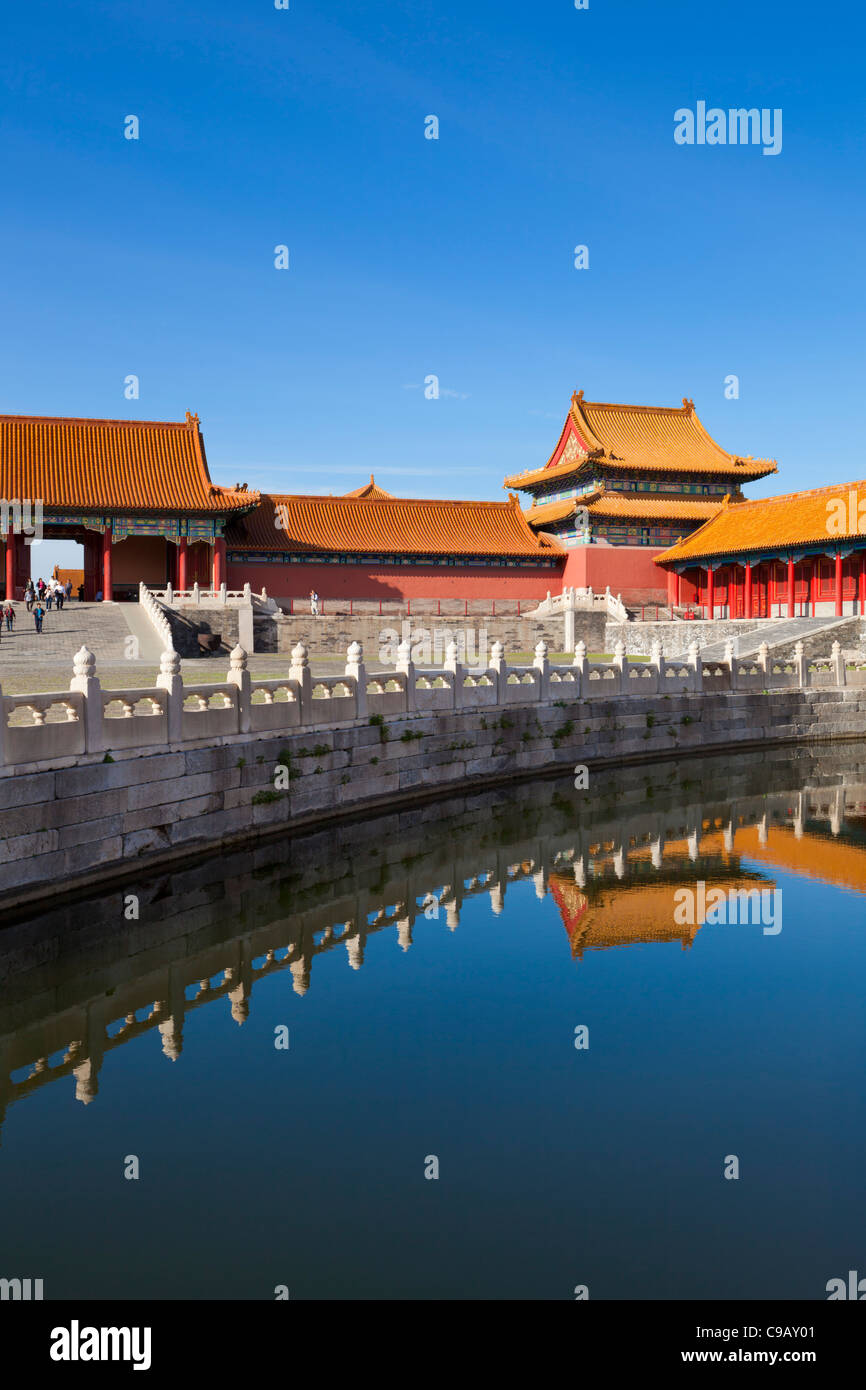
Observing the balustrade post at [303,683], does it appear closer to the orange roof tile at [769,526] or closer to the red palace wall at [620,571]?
the orange roof tile at [769,526]

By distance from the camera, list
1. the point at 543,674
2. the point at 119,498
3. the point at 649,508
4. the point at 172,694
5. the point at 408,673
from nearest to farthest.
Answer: the point at 172,694 → the point at 408,673 → the point at 543,674 → the point at 119,498 → the point at 649,508

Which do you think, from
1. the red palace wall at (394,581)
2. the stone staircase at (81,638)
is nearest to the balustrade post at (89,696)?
the stone staircase at (81,638)

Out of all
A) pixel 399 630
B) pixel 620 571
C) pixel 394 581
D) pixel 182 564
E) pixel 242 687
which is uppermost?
pixel 620 571

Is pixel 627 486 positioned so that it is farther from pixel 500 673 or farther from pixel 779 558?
pixel 500 673

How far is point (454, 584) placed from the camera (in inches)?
1695

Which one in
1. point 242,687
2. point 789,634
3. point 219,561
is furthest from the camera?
point 219,561

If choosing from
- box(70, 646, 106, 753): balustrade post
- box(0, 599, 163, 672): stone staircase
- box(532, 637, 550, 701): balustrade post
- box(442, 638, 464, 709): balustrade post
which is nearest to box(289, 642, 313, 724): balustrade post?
box(442, 638, 464, 709): balustrade post

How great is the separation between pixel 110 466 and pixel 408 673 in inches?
958

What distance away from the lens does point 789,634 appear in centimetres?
3256

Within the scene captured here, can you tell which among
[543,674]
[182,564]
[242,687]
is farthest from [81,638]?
[242,687]

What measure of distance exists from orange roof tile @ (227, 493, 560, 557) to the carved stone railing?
17517 millimetres

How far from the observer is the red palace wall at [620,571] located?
42719 mm

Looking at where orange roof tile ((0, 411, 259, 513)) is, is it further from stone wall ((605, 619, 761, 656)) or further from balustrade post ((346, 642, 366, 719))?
balustrade post ((346, 642, 366, 719))

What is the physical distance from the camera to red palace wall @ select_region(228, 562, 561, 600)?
41.1m
